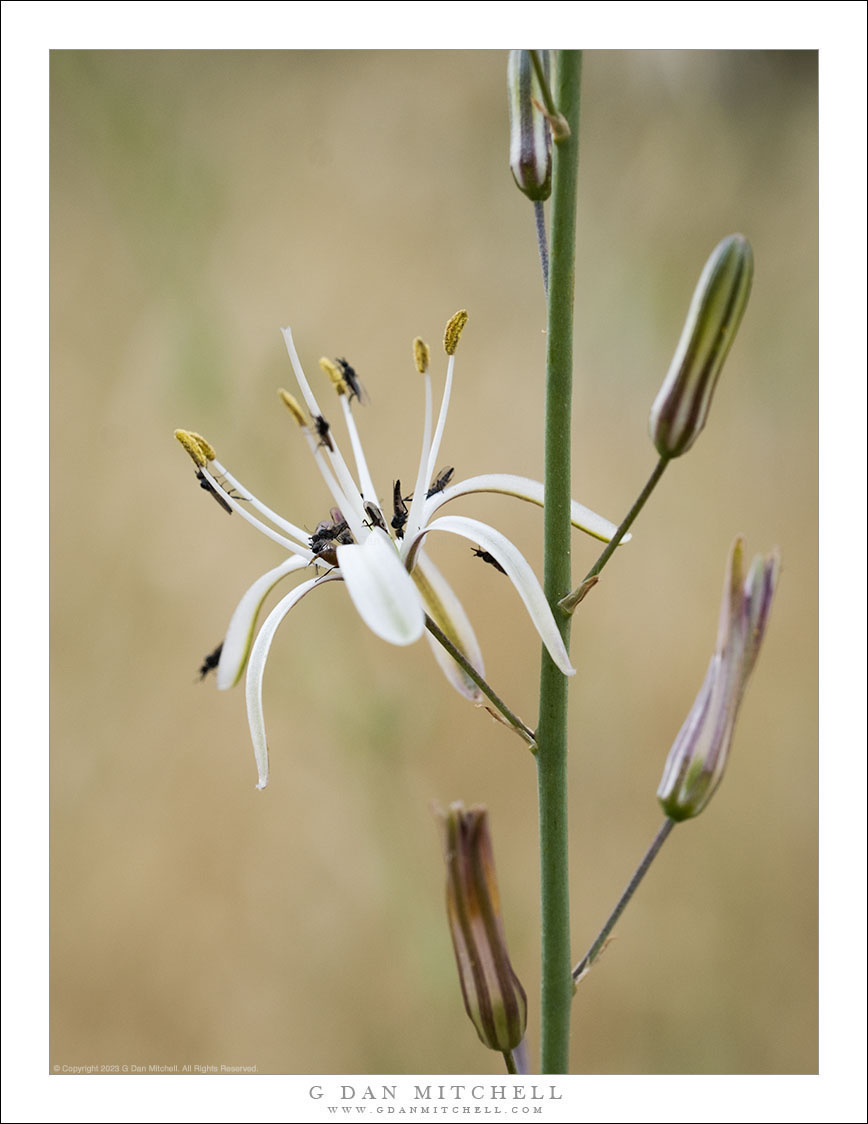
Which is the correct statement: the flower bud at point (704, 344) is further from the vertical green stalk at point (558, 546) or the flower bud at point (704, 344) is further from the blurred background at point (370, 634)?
the blurred background at point (370, 634)

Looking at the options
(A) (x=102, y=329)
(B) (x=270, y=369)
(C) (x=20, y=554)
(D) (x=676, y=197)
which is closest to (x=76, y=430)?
(A) (x=102, y=329)

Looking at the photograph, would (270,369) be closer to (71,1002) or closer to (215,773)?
(215,773)

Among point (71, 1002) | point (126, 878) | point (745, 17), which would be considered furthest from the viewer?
point (126, 878)

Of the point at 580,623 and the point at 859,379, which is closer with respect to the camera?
the point at 859,379

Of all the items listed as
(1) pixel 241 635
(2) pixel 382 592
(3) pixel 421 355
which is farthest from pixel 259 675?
(3) pixel 421 355

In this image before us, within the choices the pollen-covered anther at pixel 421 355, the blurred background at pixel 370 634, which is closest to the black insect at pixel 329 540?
the pollen-covered anther at pixel 421 355

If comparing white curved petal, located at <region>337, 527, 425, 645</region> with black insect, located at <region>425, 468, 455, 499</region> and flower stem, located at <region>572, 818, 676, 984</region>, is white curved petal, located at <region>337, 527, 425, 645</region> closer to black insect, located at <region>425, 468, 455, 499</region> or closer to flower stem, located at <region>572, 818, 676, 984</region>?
black insect, located at <region>425, 468, 455, 499</region>

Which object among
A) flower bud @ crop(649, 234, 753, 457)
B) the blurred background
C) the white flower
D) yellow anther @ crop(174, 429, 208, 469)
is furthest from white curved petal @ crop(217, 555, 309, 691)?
the blurred background
